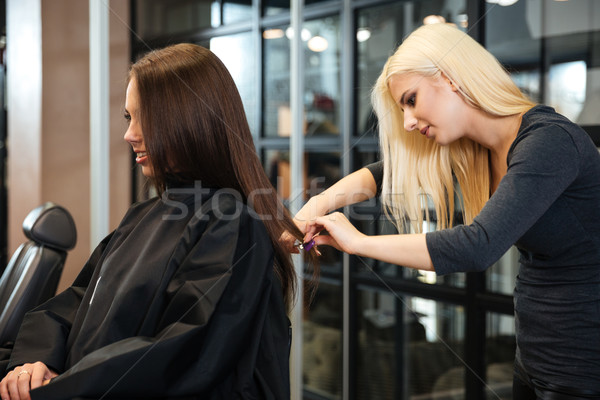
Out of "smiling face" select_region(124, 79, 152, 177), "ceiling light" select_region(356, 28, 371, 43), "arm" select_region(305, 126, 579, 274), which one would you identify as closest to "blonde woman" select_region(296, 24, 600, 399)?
"arm" select_region(305, 126, 579, 274)

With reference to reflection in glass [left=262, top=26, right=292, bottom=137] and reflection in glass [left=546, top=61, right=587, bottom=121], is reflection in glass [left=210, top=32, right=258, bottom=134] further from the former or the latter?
reflection in glass [left=546, top=61, right=587, bottom=121]

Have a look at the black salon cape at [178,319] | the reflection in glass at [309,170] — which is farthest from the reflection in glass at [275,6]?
the black salon cape at [178,319]

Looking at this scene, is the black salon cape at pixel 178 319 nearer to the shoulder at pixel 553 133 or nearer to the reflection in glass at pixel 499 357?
the shoulder at pixel 553 133

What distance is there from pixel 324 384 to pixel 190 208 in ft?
5.98

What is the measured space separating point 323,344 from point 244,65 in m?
1.51

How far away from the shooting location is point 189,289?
116 cm

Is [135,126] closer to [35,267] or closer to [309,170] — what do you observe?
[35,267]

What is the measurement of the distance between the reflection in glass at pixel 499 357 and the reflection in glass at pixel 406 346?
0.38ft

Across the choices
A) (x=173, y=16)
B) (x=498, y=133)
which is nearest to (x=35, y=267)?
(x=498, y=133)

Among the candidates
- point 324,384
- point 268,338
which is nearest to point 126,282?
point 268,338

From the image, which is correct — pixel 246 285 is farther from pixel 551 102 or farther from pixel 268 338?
pixel 551 102

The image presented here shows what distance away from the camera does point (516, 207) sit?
1094mm

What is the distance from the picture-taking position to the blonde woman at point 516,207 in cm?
111

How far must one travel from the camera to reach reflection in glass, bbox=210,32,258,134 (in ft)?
9.75
